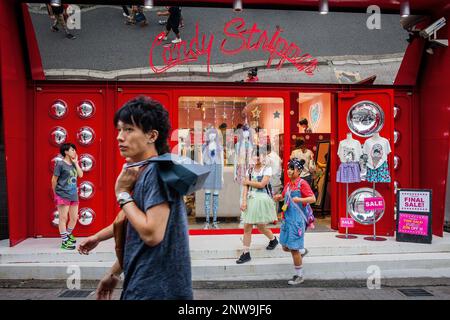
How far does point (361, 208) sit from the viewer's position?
324 inches

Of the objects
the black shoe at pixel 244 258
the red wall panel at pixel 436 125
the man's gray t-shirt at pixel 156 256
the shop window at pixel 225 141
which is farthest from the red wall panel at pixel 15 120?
the red wall panel at pixel 436 125

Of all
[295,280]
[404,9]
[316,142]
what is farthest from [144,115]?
[316,142]

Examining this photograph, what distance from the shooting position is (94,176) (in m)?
8.33

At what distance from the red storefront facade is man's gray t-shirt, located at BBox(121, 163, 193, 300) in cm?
616

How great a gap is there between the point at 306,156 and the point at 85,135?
4.72 metres

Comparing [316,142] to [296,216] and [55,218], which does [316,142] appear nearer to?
[296,216]

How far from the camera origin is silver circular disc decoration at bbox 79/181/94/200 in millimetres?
8234

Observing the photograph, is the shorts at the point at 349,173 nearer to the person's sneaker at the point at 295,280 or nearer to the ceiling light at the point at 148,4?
the person's sneaker at the point at 295,280

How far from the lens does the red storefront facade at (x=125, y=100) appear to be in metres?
7.84

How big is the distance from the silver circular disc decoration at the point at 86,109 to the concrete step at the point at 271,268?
290cm

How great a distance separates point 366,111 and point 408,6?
1.97 meters

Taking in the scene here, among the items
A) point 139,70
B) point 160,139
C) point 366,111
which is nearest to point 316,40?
point 366,111
